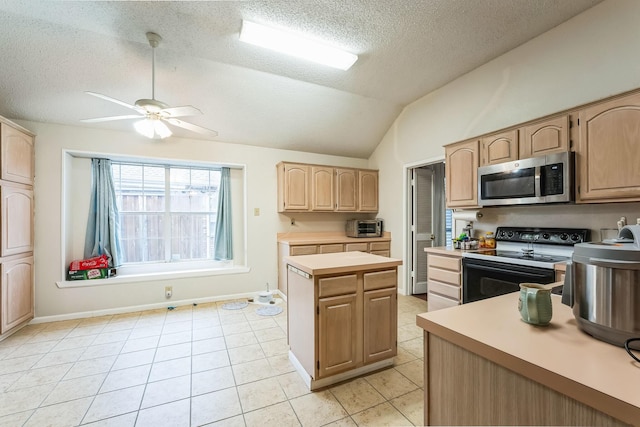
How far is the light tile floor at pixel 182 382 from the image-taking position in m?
1.77

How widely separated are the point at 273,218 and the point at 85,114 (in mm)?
2803

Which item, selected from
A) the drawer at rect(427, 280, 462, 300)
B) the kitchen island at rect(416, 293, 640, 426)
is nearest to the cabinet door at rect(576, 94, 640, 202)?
the drawer at rect(427, 280, 462, 300)

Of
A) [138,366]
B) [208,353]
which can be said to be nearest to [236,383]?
[208,353]

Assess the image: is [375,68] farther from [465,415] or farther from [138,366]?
[138,366]

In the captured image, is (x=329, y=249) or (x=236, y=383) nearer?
(x=236, y=383)

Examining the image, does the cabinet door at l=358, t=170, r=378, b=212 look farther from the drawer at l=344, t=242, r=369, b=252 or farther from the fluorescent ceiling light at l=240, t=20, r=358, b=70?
the fluorescent ceiling light at l=240, t=20, r=358, b=70

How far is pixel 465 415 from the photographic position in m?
0.90

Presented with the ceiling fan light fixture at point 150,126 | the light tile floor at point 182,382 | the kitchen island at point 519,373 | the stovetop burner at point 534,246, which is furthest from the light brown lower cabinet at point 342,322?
the ceiling fan light fixture at point 150,126

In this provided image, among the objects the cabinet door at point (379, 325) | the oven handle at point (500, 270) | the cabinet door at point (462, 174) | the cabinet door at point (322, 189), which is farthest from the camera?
the cabinet door at point (322, 189)

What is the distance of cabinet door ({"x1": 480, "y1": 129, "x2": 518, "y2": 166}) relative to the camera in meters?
2.70

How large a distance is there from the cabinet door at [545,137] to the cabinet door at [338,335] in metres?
2.20

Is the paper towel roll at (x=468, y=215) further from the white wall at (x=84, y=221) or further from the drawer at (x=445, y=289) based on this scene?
the white wall at (x=84, y=221)

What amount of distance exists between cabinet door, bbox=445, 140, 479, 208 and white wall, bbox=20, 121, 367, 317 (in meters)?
2.31

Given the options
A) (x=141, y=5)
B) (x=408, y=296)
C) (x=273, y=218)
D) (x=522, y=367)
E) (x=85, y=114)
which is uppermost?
(x=141, y=5)
